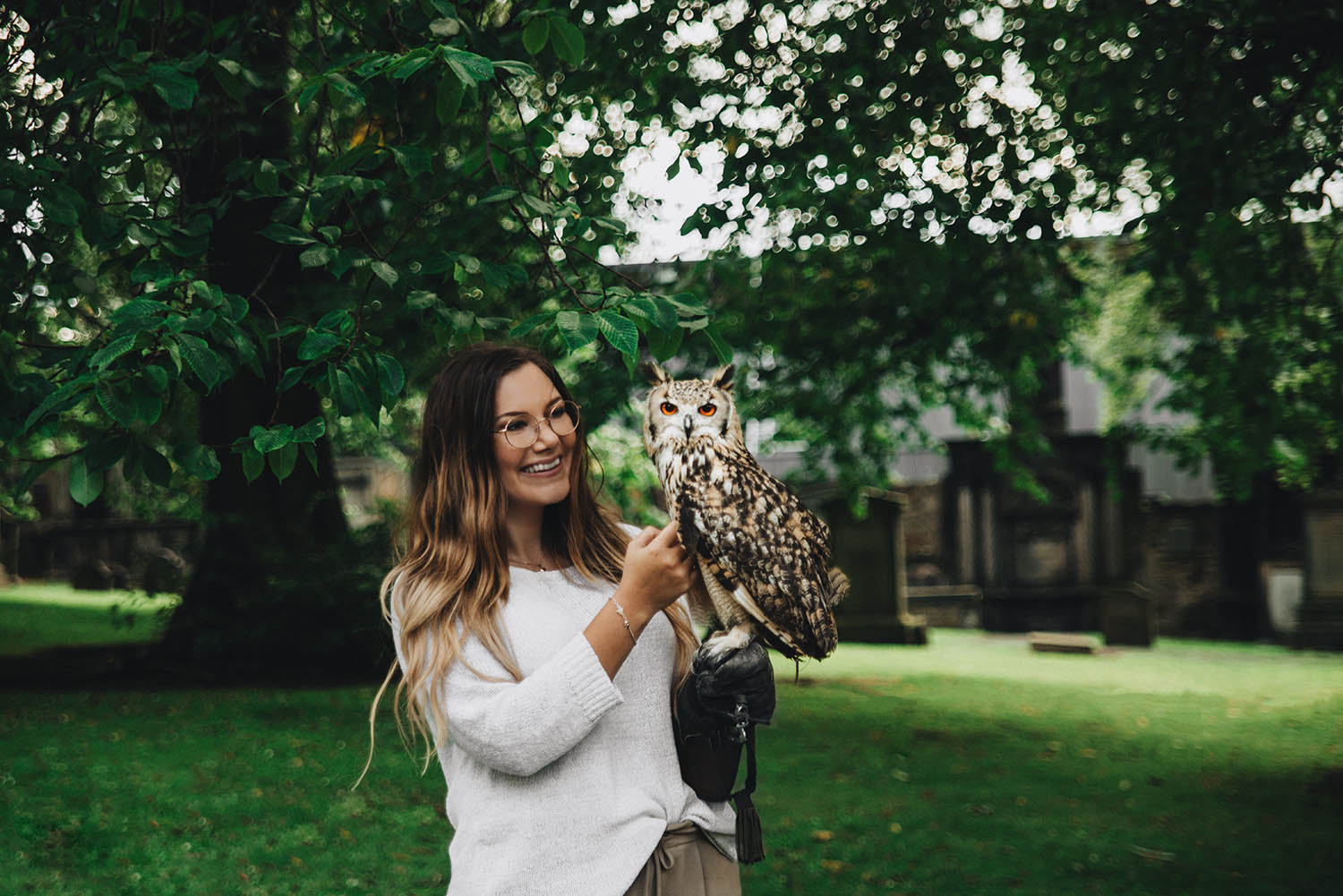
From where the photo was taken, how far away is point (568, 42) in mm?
2805

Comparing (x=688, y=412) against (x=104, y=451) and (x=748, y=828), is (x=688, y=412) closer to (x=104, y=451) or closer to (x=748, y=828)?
(x=748, y=828)

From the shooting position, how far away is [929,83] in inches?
278

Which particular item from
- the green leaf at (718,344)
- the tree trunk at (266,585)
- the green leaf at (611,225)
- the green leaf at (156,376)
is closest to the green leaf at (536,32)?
the green leaf at (611,225)

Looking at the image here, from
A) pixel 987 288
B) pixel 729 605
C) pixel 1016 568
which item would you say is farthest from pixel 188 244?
pixel 1016 568

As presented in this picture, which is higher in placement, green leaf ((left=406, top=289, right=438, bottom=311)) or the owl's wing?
green leaf ((left=406, top=289, right=438, bottom=311))

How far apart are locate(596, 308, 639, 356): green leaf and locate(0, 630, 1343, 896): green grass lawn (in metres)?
4.34

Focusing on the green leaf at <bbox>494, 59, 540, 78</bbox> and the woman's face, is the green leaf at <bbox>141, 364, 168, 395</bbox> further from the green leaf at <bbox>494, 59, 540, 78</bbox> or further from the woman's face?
the green leaf at <bbox>494, 59, 540, 78</bbox>

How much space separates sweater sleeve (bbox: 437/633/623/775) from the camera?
76.5 inches

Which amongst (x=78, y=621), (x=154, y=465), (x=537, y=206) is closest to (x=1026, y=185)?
(x=537, y=206)

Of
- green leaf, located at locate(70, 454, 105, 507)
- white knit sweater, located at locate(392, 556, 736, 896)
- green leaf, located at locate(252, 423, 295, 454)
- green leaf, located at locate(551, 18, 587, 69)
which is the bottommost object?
white knit sweater, located at locate(392, 556, 736, 896)

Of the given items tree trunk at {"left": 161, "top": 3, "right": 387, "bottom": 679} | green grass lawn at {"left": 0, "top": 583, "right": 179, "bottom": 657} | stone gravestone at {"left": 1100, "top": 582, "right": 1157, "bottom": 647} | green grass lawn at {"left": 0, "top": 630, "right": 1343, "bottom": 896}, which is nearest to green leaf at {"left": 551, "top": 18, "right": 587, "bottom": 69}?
green grass lawn at {"left": 0, "top": 630, "right": 1343, "bottom": 896}

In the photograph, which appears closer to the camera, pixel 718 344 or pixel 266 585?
pixel 718 344

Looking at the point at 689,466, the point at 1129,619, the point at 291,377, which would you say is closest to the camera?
the point at 689,466

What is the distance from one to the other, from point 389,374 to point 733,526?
1.04 meters
